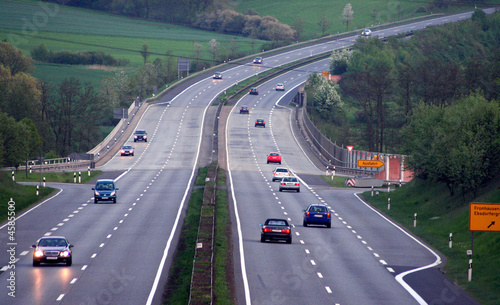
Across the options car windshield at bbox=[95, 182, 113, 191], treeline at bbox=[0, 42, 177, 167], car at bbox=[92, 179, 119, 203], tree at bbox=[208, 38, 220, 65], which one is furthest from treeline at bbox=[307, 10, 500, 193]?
tree at bbox=[208, 38, 220, 65]

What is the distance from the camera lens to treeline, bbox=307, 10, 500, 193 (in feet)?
146

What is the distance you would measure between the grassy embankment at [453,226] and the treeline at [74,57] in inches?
5308

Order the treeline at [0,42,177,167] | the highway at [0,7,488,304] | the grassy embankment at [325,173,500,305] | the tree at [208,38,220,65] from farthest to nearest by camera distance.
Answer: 1. the tree at [208,38,220,65]
2. the treeline at [0,42,177,167]
3. the grassy embankment at [325,173,500,305]
4. the highway at [0,7,488,304]

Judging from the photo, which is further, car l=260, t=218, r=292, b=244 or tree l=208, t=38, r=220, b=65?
tree l=208, t=38, r=220, b=65

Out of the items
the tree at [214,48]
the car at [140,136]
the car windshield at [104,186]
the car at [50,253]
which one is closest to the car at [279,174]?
the car windshield at [104,186]

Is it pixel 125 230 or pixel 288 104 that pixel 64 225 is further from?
pixel 288 104

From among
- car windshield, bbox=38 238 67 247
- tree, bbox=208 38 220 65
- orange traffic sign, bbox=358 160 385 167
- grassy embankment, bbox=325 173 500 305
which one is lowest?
grassy embankment, bbox=325 173 500 305

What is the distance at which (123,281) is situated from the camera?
27.1 m

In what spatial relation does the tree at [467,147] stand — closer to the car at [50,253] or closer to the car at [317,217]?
the car at [317,217]

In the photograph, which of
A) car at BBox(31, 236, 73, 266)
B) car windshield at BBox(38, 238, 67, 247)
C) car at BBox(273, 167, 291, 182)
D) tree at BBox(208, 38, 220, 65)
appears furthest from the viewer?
tree at BBox(208, 38, 220, 65)

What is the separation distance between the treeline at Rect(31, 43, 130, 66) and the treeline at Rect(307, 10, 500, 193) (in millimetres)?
62596

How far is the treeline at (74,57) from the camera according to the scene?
179625 millimetres

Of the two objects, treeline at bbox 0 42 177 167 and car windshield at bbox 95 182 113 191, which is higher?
treeline at bbox 0 42 177 167

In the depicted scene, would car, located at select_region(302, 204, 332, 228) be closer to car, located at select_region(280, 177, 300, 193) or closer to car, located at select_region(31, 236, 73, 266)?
car, located at select_region(31, 236, 73, 266)
